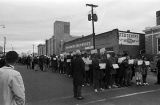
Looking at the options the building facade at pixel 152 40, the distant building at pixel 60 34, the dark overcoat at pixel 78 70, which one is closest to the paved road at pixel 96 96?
the dark overcoat at pixel 78 70

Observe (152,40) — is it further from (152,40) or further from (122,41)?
(122,41)

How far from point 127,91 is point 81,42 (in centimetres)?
3291

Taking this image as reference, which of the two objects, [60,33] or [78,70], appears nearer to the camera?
[78,70]

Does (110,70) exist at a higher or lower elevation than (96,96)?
higher

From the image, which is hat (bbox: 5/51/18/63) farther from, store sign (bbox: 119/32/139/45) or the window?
the window

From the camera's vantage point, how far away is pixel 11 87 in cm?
374

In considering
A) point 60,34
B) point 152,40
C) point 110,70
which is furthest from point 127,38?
point 60,34

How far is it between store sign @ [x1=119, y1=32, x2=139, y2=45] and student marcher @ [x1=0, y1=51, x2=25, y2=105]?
29.6 m

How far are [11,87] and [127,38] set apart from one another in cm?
3053

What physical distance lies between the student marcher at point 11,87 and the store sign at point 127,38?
29649 mm

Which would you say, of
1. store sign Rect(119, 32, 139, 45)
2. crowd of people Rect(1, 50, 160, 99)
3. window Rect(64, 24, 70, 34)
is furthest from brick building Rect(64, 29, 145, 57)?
window Rect(64, 24, 70, 34)

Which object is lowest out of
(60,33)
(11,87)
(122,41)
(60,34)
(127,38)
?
(11,87)

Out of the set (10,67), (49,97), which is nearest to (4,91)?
(10,67)

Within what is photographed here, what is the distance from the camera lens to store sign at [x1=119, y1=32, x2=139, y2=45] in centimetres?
3294
